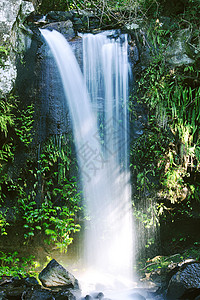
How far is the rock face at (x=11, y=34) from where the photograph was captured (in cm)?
436

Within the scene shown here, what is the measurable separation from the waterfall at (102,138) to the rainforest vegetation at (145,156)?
9.4 inches

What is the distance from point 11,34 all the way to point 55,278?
12.7 ft

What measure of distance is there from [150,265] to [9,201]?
8.84 feet

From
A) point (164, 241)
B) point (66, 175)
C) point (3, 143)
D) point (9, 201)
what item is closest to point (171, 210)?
point (164, 241)

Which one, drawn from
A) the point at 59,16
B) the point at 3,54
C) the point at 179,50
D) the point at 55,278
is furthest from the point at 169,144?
the point at 59,16

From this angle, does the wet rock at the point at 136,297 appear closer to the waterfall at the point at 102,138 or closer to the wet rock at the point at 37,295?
the waterfall at the point at 102,138

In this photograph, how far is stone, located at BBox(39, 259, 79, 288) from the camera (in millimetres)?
3879

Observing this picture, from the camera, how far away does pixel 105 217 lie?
16.6 ft

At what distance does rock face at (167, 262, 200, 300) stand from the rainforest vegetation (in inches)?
53.3

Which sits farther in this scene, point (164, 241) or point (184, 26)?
point (184, 26)

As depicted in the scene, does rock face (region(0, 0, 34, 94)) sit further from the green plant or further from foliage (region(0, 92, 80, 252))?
the green plant

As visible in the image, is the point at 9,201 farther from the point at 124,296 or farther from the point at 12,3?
the point at 12,3

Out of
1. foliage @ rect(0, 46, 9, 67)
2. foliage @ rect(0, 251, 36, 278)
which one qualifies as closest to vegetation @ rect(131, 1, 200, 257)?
foliage @ rect(0, 251, 36, 278)

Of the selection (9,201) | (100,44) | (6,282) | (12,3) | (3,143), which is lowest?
(6,282)
